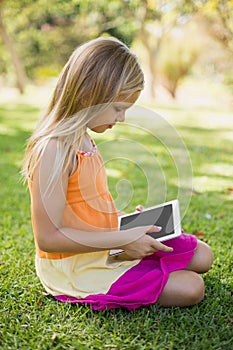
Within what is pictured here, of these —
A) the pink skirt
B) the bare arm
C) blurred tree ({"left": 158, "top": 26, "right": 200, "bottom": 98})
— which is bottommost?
blurred tree ({"left": 158, "top": 26, "right": 200, "bottom": 98})

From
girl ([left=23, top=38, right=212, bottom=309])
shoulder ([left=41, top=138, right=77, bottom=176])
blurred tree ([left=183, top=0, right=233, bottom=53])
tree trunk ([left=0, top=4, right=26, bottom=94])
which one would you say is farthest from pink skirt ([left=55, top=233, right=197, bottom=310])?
tree trunk ([left=0, top=4, right=26, bottom=94])

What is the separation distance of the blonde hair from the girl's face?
0.02m

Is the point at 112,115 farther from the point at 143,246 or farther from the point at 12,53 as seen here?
the point at 12,53

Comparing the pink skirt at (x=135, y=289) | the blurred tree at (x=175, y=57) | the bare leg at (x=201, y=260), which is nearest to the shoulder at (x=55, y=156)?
the pink skirt at (x=135, y=289)

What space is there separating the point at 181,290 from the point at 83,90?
812mm

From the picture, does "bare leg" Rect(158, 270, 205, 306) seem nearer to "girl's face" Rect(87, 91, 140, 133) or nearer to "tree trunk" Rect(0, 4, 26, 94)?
"girl's face" Rect(87, 91, 140, 133)

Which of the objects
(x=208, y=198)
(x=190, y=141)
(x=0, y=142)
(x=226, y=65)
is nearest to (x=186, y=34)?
(x=226, y=65)

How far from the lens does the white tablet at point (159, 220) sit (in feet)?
5.98

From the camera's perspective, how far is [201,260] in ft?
6.41

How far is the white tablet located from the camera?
182 cm

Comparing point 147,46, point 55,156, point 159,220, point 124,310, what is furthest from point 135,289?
point 147,46

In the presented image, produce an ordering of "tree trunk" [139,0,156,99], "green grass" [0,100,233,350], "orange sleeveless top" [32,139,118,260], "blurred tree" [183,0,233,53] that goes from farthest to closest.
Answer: "tree trunk" [139,0,156,99] < "blurred tree" [183,0,233,53] < "orange sleeveless top" [32,139,118,260] < "green grass" [0,100,233,350]

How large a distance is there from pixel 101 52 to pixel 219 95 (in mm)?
9704

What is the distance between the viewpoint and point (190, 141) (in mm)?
5531
